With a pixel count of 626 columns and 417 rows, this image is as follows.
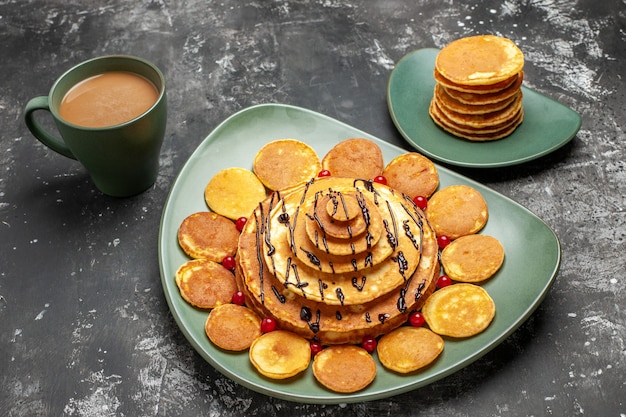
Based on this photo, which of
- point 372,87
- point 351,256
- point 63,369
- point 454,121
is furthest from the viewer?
point 372,87

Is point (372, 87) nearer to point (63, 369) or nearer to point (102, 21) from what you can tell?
point (102, 21)

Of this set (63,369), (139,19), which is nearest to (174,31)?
(139,19)

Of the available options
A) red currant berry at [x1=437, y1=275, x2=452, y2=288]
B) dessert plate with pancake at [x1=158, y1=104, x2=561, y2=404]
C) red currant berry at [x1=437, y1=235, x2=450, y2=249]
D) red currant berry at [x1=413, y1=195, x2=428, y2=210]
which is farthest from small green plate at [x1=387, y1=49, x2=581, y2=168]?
red currant berry at [x1=437, y1=275, x2=452, y2=288]

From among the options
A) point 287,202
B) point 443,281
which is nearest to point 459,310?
point 443,281

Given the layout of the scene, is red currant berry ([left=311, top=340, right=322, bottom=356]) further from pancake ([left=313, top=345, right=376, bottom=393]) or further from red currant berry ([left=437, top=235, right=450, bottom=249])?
red currant berry ([left=437, top=235, right=450, bottom=249])

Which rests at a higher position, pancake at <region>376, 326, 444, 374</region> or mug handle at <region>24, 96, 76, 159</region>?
mug handle at <region>24, 96, 76, 159</region>

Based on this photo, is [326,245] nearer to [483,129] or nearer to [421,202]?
[421,202]
